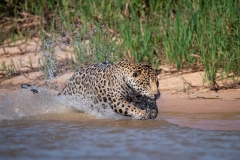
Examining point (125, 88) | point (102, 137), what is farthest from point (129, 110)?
point (102, 137)

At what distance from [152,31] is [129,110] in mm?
3141

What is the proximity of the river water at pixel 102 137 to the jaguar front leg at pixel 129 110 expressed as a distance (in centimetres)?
8

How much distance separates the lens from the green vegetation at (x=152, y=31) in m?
8.60

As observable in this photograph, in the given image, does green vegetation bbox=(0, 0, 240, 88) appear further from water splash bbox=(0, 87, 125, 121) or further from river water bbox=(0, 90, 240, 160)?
river water bbox=(0, 90, 240, 160)

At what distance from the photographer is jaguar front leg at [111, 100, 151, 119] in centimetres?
663

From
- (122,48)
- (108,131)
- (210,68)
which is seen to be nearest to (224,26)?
(210,68)

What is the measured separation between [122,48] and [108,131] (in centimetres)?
340

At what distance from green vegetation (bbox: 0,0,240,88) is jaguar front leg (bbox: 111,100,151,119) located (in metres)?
1.86

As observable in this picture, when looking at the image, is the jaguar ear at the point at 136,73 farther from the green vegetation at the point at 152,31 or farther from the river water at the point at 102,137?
the green vegetation at the point at 152,31

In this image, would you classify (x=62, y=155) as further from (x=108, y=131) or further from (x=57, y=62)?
(x=57, y=62)

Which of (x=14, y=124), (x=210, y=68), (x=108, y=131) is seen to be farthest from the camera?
(x=210, y=68)

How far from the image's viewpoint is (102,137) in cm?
577

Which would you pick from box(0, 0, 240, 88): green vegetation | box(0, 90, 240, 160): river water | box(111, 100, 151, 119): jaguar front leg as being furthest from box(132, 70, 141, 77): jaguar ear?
box(0, 0, 240, 88): green vegetation

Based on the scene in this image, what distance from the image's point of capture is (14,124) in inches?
261
